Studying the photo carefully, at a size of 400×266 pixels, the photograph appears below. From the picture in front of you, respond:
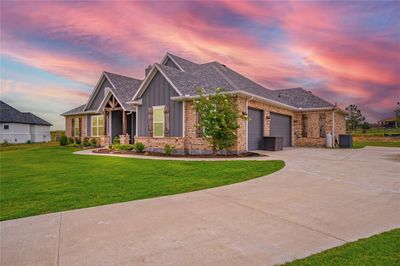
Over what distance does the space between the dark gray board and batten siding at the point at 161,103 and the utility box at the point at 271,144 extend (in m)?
5.98

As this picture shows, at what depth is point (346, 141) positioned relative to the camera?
21.8 meters

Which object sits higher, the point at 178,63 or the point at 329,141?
the point at 178,63

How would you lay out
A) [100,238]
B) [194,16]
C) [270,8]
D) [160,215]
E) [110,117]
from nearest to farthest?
[100,238]
[160,215]
[270,8]
[194,16]
[110,117]

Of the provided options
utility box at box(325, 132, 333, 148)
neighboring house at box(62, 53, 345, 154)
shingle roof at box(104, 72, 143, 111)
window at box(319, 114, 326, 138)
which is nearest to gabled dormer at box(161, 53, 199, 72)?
neighboring house at box(62, 53, 345, 154)

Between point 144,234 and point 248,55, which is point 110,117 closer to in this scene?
point 248,55

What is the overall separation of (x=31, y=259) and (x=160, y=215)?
6.43 ft

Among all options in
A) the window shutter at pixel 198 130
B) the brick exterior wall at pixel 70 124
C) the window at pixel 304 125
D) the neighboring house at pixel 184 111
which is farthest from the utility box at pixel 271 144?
the brick exterior wall at pixel 70 124

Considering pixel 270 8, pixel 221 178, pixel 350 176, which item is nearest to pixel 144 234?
pixel 221 178

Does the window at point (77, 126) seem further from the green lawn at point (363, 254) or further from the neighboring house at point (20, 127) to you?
the green lawn at point (363, 254)

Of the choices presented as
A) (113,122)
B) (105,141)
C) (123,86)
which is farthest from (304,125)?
(105,141)

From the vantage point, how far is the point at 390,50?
49.0ft

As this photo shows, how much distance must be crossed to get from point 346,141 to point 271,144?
9065 mm

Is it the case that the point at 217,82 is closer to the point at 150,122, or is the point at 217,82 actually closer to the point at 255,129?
the point at 255,129

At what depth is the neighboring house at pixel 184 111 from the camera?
1548 centimetres
